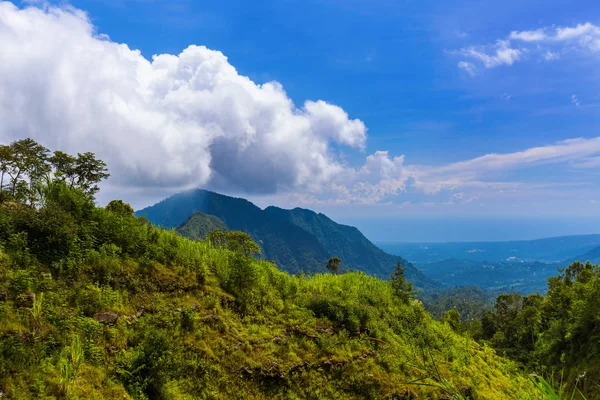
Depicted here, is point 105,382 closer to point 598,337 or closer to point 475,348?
point 475,348

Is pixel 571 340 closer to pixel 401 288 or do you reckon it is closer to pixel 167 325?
pixel 401 288

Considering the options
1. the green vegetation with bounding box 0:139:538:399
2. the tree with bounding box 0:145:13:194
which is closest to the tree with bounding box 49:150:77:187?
the tree with bounding box 0:145:13:194

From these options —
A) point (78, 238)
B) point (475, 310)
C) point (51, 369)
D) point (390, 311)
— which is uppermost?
point (78, 238)

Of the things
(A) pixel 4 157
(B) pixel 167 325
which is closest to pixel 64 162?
(A) pixel 4 157

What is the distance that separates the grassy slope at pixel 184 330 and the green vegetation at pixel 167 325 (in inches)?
1.3

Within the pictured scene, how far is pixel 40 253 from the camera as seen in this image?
852cm

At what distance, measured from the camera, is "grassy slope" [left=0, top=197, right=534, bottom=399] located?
689cm

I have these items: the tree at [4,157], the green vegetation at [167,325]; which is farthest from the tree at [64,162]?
the green vegetation at [167,325]

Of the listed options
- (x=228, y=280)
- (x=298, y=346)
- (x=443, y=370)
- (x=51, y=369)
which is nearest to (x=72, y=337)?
(x=51, y=369)

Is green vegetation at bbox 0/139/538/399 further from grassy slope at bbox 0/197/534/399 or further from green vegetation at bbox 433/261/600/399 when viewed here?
green vegetation at bbox 433/261/600/399

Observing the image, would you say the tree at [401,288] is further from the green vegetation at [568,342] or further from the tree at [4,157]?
the tree at [4,157]

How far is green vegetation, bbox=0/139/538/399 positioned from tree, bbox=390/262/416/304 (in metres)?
2.53

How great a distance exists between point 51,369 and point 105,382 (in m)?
1.07

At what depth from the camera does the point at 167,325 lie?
8938mm
